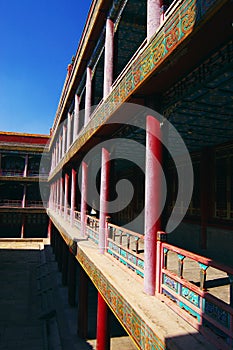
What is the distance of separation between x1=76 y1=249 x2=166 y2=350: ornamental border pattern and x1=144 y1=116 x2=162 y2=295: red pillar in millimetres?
442

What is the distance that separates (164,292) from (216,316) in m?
1.19

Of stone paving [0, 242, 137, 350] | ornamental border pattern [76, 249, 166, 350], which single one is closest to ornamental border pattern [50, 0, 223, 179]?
ornamental border pattern [76, 249, 166, 350]

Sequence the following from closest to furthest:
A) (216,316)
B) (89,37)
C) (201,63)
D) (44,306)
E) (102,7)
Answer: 1. (216,316)
2. (201,63)
3. (102,7)
4. (89,37)
5. (44,306)

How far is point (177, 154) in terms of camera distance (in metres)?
10.2

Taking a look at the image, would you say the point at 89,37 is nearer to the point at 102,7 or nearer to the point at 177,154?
the point at 102,7

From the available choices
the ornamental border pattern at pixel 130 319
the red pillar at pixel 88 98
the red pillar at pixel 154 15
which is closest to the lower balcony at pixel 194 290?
the ornamental border pattern at pixel 130 319

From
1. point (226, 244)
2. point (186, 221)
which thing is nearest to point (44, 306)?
point (186, 221)

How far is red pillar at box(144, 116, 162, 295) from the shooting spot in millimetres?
4179

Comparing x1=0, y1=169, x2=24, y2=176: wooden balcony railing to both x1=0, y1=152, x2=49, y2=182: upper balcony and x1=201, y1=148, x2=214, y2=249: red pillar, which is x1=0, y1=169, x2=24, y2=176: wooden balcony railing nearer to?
x1=0, y1=152, x2=49, y2=182: upper balcony

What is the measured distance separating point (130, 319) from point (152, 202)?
1678 millimetres

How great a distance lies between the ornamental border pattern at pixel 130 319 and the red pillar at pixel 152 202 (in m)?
0.44

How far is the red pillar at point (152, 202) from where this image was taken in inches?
165

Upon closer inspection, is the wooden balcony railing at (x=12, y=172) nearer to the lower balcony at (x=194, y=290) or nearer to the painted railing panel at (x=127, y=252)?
the painted railing panel at (x=127, y=252)

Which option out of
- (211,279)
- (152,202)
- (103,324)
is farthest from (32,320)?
(152,202)
